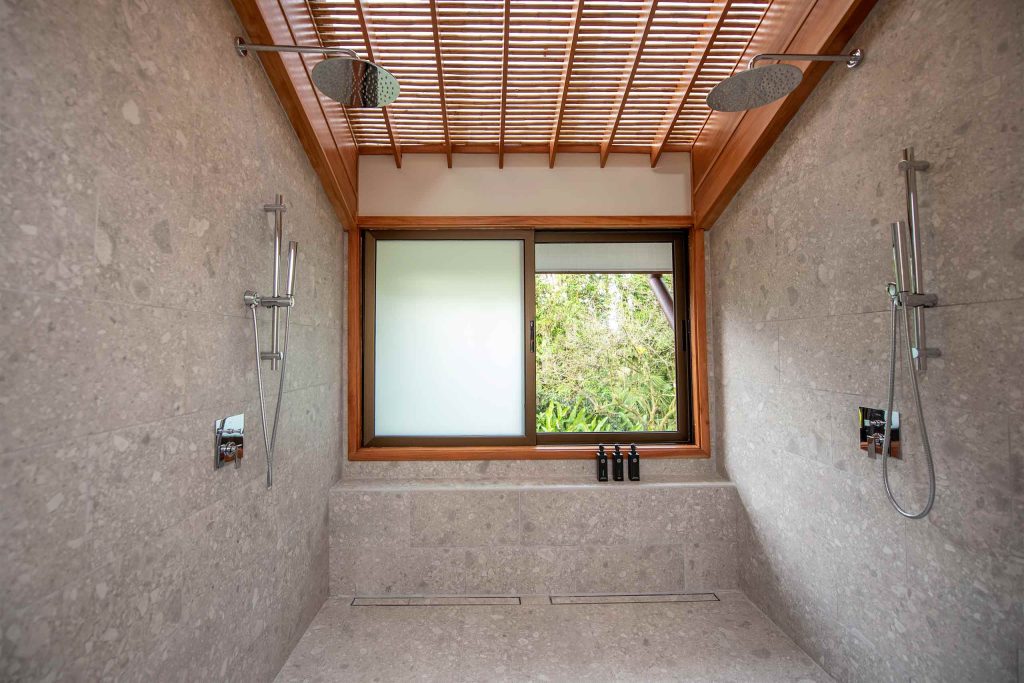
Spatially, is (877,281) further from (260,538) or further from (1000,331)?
(260,538)

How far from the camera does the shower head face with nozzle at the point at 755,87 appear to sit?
5.11 feet

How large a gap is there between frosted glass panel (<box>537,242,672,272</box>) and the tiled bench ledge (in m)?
1.23

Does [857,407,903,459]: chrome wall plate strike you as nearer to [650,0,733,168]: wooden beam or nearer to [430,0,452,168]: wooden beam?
→ [650,0,733,168]: wooden beam

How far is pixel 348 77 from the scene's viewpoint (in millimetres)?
1538

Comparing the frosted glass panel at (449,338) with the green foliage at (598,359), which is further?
the green foliage at (598,359)

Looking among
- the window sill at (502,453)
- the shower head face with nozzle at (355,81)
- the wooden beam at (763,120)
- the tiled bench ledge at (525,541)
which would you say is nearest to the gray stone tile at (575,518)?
the tiled bench ledge at (525,541)

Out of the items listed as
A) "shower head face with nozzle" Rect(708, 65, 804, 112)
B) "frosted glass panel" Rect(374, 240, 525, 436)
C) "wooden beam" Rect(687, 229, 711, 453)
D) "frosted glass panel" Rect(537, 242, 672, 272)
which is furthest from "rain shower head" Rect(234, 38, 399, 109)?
"wooden beam" Rect(687, 229, 711, 453)

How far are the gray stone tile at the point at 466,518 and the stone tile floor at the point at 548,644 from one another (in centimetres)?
30

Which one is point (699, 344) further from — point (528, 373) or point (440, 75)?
point (440, 75)

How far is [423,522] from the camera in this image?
251 cm

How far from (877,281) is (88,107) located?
2.18m

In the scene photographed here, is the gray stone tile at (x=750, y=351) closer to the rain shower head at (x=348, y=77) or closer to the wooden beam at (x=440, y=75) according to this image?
the wooden beam at (x=440, y=75)

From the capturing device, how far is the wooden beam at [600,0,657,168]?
6.03 ft

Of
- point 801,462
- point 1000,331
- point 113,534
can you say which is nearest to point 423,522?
point 113,534
